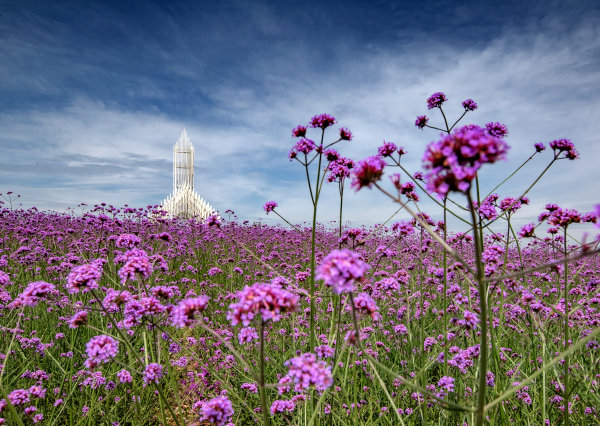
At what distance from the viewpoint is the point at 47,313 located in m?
5.81

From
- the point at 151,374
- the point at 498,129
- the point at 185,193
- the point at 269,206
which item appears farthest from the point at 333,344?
the point at 185,193

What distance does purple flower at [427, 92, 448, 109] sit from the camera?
137 inches

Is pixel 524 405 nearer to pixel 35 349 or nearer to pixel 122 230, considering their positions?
pixel 35 349

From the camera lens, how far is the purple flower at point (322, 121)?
125 inches

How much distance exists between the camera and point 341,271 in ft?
4.59

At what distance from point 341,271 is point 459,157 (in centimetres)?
63

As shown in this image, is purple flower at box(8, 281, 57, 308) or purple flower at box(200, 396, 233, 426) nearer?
purple flower at box(200, 396, 233, 426)

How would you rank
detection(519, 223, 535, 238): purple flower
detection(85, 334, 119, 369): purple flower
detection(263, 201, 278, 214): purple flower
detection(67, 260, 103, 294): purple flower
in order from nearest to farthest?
1. detection(85, 334, 119, 369): purple flower
2. detection(67, 260, 103, 294): purple flower
3. detection(519, 223, 535, 238): purple flower
4. detection(263, 201, 278, 214): purple flower

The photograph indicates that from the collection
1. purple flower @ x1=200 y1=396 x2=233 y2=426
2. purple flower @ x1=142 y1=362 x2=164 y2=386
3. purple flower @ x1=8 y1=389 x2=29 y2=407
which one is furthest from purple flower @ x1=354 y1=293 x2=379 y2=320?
purple flower @ x1=8 y1=389 x2=29 y2=407

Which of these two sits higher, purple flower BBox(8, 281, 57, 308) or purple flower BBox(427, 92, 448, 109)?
purple flower BBox(427, 92, 448, 109)

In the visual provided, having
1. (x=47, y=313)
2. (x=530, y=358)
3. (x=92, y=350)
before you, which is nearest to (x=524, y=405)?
(x=530, y=358)

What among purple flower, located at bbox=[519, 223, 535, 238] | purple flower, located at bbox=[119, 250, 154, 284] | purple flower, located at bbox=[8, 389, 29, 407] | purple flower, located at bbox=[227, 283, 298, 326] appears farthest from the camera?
purple flower, located at bbox=[519, 223, 535, 238]

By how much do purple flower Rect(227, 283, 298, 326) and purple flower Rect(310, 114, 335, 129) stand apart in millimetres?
2036

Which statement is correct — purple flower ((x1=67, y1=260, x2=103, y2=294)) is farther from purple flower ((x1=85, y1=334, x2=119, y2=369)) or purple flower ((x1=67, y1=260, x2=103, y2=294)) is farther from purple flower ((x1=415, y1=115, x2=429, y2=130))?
purple flower ((x1=415, y1=115, x2=429, y2=130))
